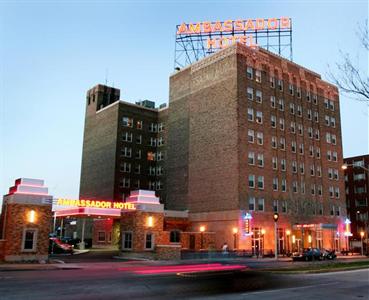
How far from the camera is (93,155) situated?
87625mm

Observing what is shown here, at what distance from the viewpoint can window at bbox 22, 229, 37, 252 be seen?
115ft

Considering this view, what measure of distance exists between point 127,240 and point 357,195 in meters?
74.1

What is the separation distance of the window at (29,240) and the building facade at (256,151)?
2735cm

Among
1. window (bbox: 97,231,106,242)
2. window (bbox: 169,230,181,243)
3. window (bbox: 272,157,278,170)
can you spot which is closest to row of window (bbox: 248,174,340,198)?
window (bbox: 272,157,278,170)

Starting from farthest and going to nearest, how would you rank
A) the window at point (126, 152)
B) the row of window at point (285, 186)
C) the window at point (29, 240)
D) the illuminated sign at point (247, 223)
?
the window at point (126, 152), the row of window at point (285, 186), the illuminated sign at point (247, 223), the window at point (29, 240)

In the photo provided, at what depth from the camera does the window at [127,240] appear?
143 ft

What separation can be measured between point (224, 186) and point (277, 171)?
8.94 m

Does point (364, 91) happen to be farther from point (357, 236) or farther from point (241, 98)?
point (357, 236)

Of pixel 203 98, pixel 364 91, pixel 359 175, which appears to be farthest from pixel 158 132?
pixel 364 91

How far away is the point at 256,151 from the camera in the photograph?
2354 inches

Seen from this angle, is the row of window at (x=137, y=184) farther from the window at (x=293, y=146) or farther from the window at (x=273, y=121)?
the window at (x=273, y=121)

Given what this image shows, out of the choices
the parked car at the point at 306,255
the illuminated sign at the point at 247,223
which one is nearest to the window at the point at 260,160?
the illuminated sign at the point at 247,223

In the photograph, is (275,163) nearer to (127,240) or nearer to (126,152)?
(127,240)

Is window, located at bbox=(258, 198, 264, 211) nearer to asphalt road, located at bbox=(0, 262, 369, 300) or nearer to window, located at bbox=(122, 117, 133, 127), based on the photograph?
window, located at bbox=(122, 117, 133, 127)
